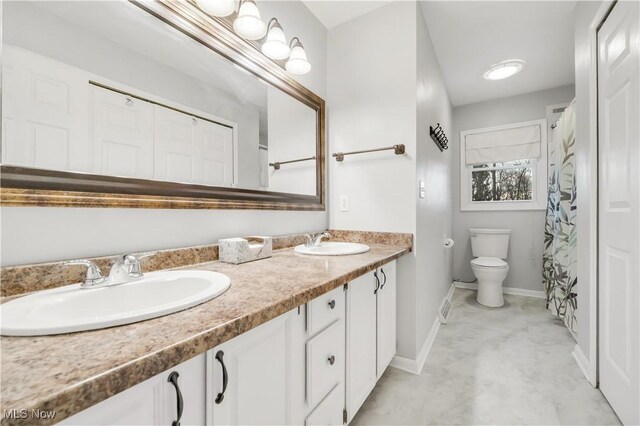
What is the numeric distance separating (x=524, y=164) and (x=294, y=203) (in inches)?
126

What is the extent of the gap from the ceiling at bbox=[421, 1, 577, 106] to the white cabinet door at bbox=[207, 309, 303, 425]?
2.31 meters

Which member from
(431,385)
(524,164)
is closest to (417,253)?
(431,385)

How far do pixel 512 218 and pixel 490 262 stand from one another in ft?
2.55

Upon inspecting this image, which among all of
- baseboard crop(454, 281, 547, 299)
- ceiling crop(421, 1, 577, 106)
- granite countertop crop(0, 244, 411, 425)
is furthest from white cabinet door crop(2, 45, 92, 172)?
baseboard crop(454, 281, 547, 299)

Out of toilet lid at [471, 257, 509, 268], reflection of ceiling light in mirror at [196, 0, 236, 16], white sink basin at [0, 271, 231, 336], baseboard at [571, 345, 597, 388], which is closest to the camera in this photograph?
white sink basin at [0, 271, 231, 336]

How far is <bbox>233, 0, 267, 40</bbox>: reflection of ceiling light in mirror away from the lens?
4.10ft

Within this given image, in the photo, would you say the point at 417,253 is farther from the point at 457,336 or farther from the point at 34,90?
the point at 34,90

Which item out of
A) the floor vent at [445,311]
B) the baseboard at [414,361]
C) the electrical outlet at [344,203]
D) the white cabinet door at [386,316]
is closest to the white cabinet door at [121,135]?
the white cabinet door at [386,316]

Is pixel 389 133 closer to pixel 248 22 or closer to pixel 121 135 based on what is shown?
pixel 248 22

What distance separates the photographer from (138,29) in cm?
100

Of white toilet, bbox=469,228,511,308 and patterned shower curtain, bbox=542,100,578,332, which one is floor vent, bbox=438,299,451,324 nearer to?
white toilet, bbox=469,228,511,308

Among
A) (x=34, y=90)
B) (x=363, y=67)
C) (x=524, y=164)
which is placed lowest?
(x=34, y=90)

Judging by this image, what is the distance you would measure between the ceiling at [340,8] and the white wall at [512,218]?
7.90 ft

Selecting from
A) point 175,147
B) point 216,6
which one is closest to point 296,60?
point 216,6
